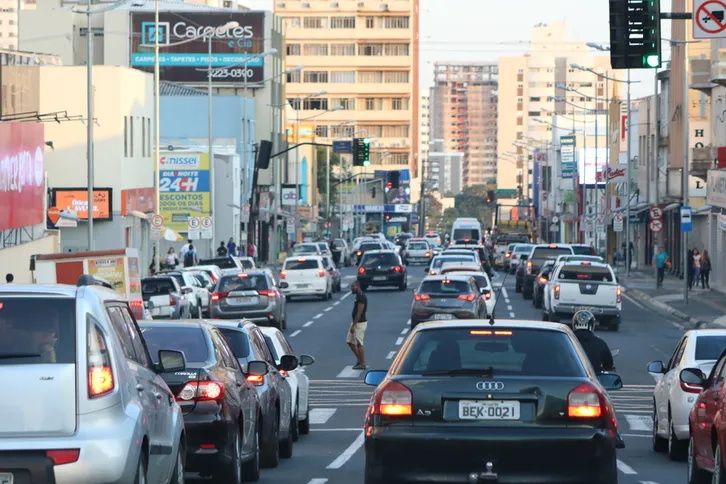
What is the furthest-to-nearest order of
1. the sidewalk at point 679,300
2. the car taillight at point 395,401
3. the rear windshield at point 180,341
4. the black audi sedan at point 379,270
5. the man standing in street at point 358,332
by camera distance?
the black audi sedan at point 379,270, the sidewalk at point 679,300, the man standing in street at point 358,332, the rear windshield at point 180,341, the car taillight at point 395,401

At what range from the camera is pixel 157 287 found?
3819 cm

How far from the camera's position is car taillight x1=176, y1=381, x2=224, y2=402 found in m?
12.1

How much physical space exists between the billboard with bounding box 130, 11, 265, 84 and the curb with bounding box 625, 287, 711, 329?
5059 cm

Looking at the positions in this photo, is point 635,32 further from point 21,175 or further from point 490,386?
point 21,175

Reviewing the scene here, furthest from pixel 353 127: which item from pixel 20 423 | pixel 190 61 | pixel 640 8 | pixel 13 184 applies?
pixel 20 423

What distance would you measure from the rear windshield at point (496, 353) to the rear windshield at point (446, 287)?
23593 mm

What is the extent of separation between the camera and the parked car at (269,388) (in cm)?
1443

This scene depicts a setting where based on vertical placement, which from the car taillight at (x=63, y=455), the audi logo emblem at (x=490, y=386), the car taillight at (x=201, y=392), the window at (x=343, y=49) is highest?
the window at (x=343, y=49)

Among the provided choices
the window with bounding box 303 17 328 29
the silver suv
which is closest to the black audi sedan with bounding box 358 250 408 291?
the silver suv

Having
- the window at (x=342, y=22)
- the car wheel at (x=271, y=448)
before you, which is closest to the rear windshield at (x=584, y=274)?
the car wheel at (x=271, y=448)

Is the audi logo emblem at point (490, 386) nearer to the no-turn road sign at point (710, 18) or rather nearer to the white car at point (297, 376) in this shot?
the white car at point (297, 376)

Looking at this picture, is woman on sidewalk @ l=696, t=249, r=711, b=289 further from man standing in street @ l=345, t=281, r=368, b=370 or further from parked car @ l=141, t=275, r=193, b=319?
man standing in street @ l=345, t=281, r=368, b=370

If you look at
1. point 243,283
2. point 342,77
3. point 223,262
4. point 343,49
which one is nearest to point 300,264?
point 223,262

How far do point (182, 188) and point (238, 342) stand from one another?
2420 inches
